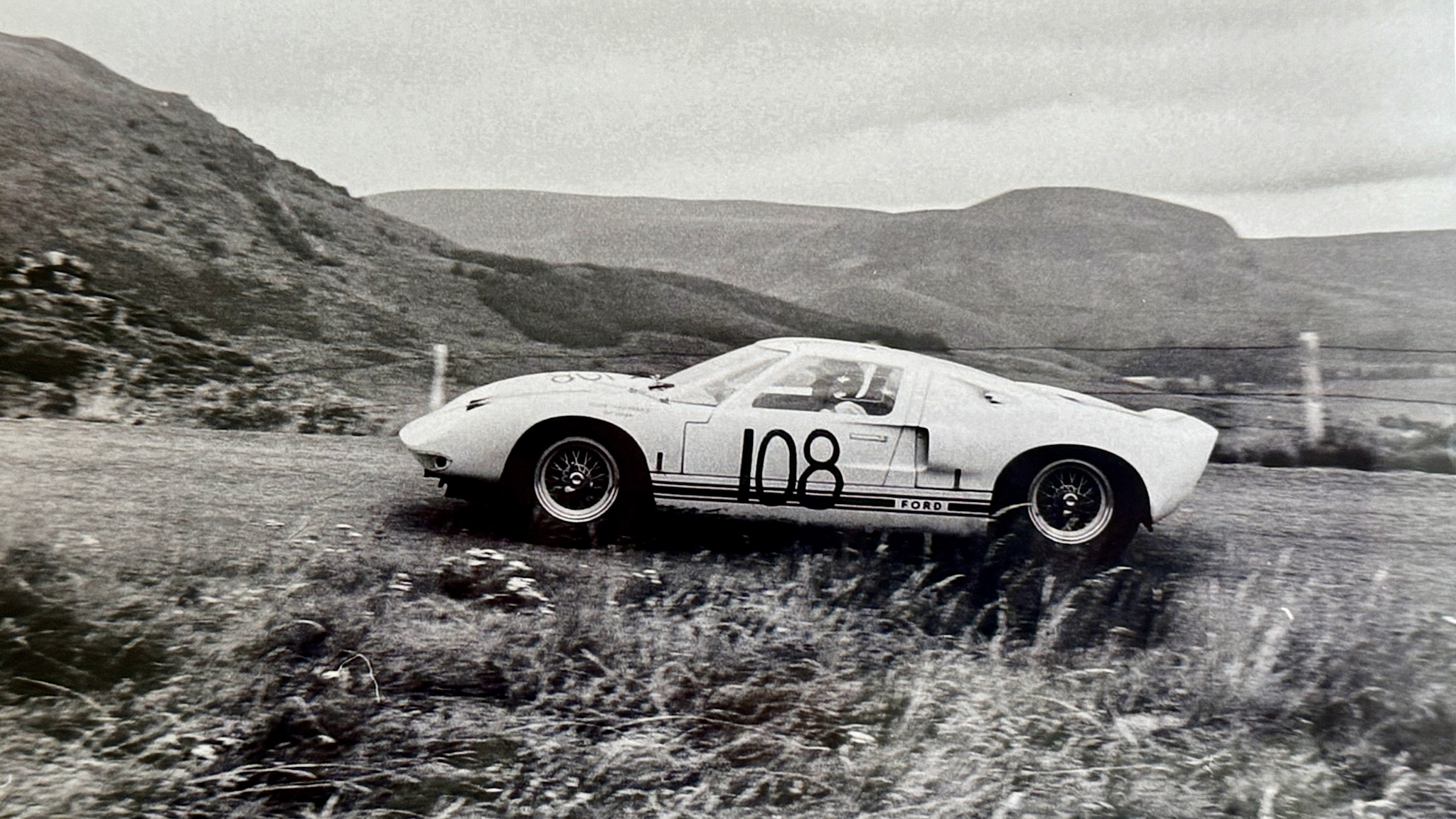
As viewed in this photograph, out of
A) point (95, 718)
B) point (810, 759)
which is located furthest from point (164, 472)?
point (810, 759)

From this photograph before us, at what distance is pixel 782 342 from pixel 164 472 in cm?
211

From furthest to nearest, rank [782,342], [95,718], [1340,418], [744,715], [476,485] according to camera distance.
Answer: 1. [1340,418]
2. [782,342]
3. [476,485]
4. [744,715]
5. [95,718]

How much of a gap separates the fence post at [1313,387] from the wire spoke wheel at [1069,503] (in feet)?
3.53

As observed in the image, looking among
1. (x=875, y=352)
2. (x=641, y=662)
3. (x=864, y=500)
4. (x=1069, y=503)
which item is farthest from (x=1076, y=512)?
(x=641, y=662)

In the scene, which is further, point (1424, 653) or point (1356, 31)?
point (1356, 31)

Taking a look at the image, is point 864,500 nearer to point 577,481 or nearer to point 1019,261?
point 577,481

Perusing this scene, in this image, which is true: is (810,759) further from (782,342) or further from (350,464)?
(350,464)

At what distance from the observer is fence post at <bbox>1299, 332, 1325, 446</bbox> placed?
394cm

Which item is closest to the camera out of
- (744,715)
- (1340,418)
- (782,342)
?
(744,715)

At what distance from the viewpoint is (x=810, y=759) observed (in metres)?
3.12

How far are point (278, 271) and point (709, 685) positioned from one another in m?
2.10

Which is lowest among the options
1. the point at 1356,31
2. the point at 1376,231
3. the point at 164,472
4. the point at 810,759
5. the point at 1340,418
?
the point at 810,759

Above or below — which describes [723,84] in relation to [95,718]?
above

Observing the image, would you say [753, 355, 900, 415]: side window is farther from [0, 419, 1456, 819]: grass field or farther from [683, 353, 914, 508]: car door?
[0, 419, 1456, 819]: grass field
